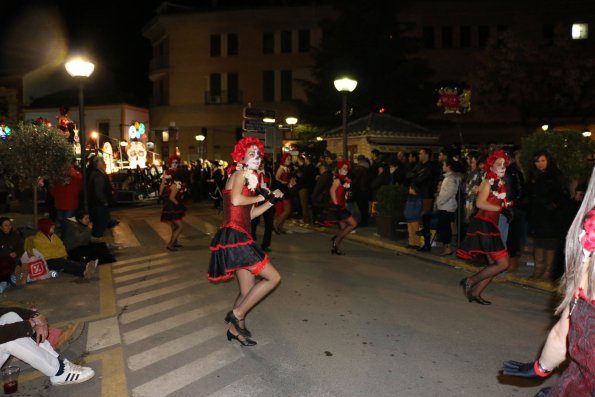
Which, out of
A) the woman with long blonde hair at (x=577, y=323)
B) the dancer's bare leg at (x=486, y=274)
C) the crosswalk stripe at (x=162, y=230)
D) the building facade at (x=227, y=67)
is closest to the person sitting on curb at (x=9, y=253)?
the crosswalk stripe at (x=162, y=230)

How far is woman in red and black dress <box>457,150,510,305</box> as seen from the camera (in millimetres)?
6819

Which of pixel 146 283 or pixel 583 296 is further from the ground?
pixel 583 296

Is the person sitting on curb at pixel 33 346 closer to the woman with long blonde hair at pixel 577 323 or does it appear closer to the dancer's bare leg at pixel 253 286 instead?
the dancer's bare leg at pixel 253 286

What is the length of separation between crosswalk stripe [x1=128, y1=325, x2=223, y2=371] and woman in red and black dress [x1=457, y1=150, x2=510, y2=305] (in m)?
3.28

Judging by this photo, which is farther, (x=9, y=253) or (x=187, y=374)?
(x=9, y=253)

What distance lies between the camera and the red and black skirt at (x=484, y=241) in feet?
22.4

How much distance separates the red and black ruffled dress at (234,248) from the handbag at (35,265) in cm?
440

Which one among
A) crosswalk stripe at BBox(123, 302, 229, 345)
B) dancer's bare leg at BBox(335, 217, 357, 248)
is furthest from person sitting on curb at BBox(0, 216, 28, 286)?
dancer's bare leg at BBox(335, 217, 357, 248)

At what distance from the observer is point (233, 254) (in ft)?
17.9

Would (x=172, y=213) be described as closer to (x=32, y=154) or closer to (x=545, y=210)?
(x=32, y=154)

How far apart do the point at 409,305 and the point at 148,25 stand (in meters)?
42.7

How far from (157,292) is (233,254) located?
2901 mm

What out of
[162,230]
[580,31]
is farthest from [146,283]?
[580,31]

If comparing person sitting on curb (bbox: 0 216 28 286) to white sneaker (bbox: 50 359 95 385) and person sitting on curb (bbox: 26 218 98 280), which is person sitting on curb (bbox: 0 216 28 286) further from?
white sneaker (bbox: 50 359 95 385)
